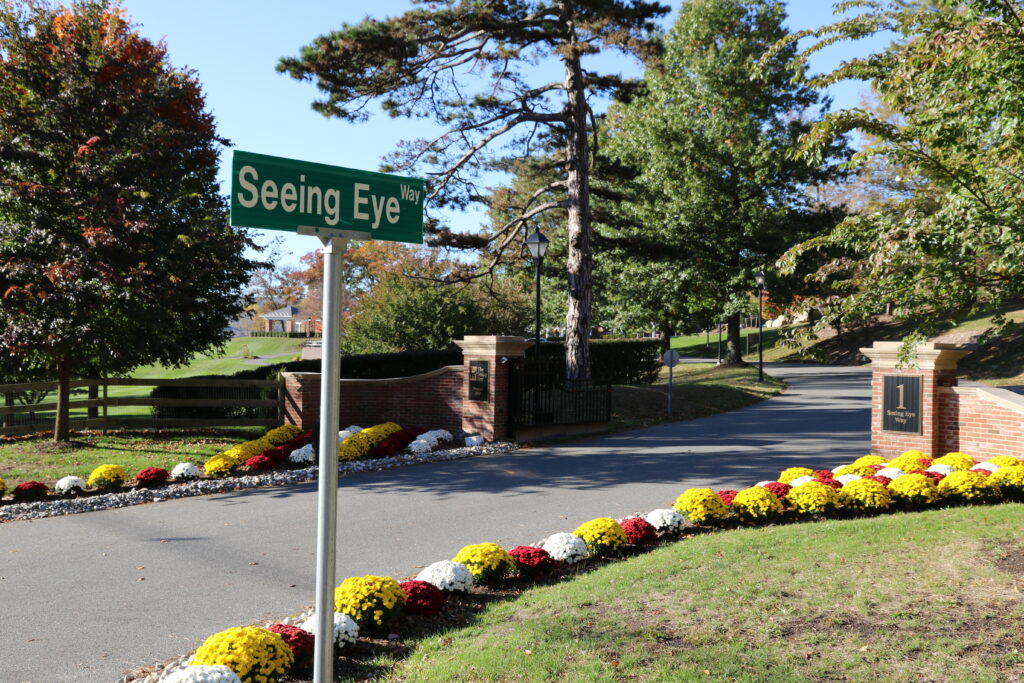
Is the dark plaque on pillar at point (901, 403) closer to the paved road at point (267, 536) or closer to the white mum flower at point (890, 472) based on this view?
the paved road at point (267, 536)

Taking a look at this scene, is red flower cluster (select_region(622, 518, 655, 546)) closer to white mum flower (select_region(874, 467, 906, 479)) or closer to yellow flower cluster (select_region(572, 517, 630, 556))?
yellow flower cluster (select_region(572, 517, 630, 556))

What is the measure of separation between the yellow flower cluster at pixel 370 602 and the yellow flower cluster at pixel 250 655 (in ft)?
2.21

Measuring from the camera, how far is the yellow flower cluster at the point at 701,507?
8.05m

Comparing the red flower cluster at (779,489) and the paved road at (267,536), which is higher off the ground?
the red flower cluster at (779,489)

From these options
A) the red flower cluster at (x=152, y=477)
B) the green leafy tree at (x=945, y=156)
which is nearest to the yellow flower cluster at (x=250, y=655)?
the green leafy tree at (x=945, y=156)

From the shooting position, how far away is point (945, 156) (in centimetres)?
747

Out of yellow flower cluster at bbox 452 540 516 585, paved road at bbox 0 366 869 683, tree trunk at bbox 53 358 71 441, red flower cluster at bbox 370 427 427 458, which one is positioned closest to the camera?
paved road at bbox 0 366 869 683

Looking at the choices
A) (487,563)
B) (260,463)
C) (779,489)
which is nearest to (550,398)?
(260,463)

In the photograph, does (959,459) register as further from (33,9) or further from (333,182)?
(33,9)

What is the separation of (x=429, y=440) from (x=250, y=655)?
9766 millimetres

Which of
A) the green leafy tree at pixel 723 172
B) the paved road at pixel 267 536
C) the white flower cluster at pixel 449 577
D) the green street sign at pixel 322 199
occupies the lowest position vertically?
the paved road at pixel 267 536

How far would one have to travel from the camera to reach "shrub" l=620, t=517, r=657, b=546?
7418mm

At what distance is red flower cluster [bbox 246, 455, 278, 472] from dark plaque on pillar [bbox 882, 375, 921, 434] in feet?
31.8

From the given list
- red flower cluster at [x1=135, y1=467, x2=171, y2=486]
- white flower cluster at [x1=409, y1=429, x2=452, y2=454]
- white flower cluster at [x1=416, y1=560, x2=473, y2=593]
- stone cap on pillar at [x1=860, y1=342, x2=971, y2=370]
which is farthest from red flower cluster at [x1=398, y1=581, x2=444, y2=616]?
stone cap on pillar at [x1=860, y1=342, x2=971, y2=370]
